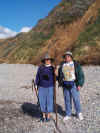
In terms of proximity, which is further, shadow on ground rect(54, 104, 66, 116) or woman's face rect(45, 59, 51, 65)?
shadow on ground rect(54, 104, 66, 116)

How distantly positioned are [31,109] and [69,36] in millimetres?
19815

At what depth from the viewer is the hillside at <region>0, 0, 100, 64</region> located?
1833 cm

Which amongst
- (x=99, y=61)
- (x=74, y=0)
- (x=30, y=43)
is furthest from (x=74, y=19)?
(x=99, y=61)

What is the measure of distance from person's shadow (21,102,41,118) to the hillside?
1021 cm

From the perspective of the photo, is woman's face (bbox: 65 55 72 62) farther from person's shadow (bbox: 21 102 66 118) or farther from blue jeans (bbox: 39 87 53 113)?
person's shadow (bbox: 21 102 66 118)

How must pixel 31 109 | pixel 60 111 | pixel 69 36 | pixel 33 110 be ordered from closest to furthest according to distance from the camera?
1. pixel 60 111
2. pixel 33 110
3. pixel 31 109
4. pixel 69 36

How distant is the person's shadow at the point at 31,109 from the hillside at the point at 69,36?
402 inches

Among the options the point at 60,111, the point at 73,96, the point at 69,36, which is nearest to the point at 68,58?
the point at 73,96

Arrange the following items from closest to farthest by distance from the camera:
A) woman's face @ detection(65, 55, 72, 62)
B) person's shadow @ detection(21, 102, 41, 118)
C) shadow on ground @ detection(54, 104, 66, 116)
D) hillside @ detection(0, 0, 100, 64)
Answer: woman's face @ detection(65, 55, 72, 62)
shadow on ground @ detection(54, 104, 66, 116)
person's shadow @ detection(21, 102, 41, 118)
hillside @ detection(0, 0, 100, 64)

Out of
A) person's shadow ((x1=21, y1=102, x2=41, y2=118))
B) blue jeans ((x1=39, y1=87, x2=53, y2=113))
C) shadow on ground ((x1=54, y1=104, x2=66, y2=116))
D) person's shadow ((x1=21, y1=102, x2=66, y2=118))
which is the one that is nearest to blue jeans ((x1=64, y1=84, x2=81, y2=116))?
blue jeans ((x1=39, y1=87, x2=53, y2=113))

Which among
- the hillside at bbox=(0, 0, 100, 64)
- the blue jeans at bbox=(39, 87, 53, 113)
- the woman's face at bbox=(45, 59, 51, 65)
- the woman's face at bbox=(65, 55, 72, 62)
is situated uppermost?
the hillside at bbox=(0, 0, 100, 64)

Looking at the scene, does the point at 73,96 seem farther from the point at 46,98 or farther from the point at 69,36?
the point at 69,36

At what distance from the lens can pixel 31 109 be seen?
597cm

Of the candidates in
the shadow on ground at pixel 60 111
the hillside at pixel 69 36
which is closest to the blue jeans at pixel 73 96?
the shadow on ground at pixel 60 111
